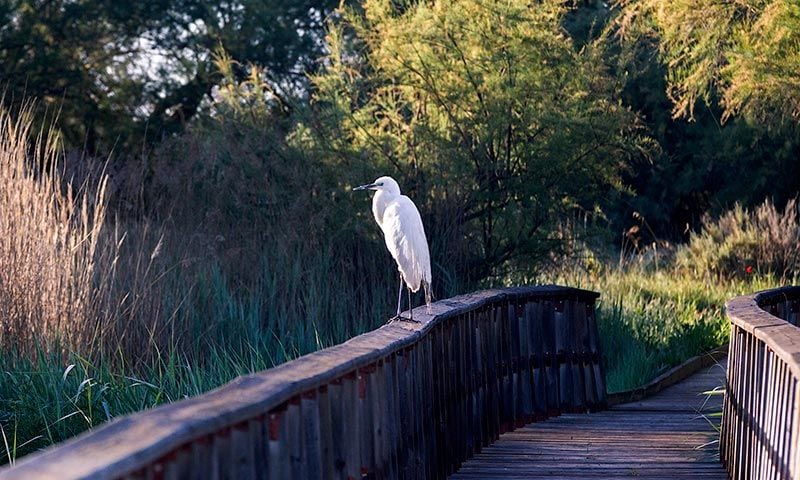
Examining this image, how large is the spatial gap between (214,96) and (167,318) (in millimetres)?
18553

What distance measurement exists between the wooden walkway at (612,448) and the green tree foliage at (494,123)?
314 cm

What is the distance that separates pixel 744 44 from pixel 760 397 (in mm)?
9671

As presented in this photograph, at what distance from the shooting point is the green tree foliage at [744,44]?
14.3 m

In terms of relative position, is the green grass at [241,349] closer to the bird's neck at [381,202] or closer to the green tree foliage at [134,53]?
the bird's neck at [381,202]

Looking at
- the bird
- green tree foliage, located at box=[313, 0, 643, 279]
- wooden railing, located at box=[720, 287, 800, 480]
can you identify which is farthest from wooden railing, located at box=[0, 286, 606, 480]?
green tree foliage, located at box=[313, 0, 643, 279]

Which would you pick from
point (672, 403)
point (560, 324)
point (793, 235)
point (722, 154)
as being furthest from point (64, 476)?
point (722, 154)

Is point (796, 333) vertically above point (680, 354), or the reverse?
point (796, 333)

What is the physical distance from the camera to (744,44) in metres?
15.0

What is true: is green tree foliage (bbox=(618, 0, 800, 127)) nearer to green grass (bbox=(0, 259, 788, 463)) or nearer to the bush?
green grass (bbox=(0, 259, 788, 463))

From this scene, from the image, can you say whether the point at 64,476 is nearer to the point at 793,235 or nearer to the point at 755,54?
the point at 755,54

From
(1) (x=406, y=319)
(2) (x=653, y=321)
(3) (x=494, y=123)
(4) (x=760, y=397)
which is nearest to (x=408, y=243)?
(1) (x=406, y=319)

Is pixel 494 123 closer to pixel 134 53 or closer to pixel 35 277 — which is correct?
pixel 35 277

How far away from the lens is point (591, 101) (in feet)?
45.2

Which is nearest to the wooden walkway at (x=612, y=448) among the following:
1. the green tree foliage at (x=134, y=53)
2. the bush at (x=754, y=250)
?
the bush at (x=754, y=250)
